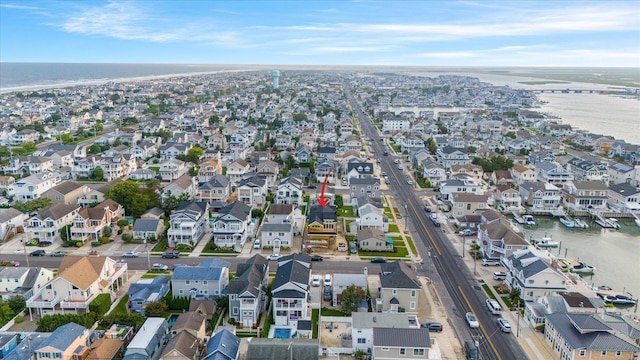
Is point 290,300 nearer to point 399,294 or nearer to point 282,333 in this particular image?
point 282,333

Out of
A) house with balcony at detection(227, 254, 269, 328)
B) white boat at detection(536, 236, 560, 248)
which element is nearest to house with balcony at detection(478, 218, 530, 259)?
white boat at detection(536, 236, 560, 248)

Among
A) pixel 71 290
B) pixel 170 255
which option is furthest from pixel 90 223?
pixel 71 290

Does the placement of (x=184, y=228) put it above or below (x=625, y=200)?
below

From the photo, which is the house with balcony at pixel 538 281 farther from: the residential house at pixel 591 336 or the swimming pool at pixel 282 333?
the swimming pool at pixel 282 333

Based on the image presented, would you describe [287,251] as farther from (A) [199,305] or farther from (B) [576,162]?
(B) [576,162]

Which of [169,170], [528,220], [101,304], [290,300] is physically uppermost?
[169,170]

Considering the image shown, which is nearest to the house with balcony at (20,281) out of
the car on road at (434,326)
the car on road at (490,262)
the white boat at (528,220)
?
the car on road at (434,326)

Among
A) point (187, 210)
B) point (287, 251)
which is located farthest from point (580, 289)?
point (187, 210)
